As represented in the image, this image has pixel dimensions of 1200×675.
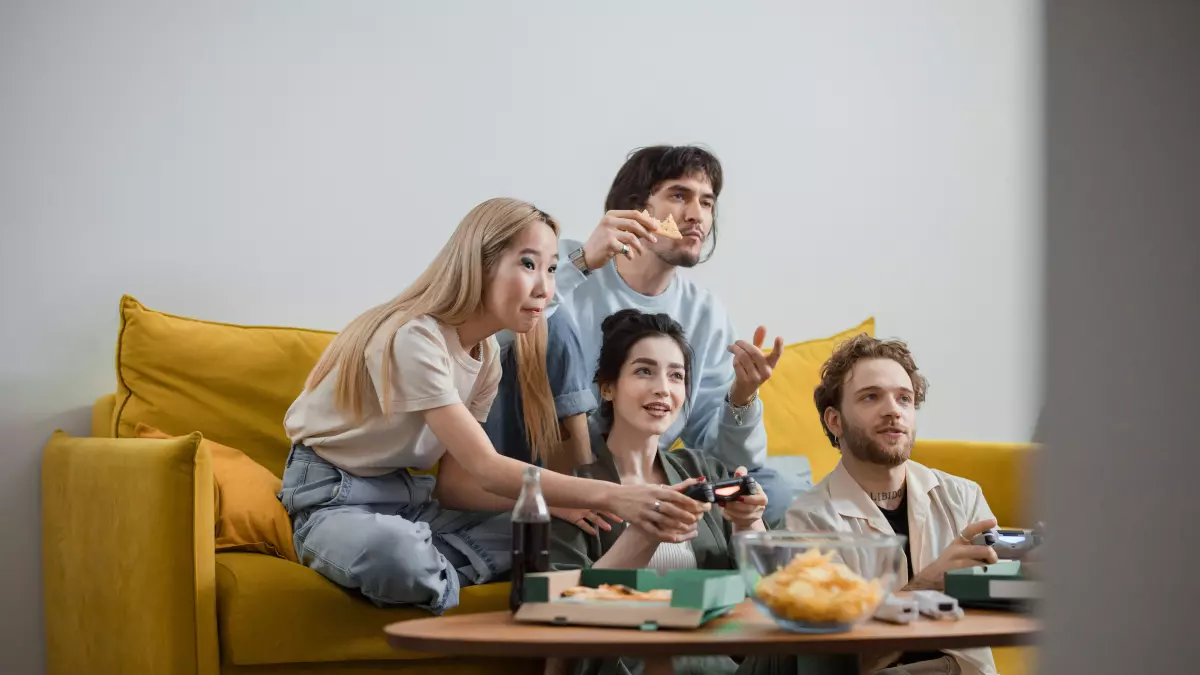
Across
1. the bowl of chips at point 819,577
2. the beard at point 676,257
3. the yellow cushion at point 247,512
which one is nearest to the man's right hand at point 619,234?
the beard at point 676,257

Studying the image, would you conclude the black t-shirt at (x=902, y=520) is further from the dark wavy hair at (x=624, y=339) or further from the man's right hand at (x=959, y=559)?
the dark wavy hair at (x=624, y=339)

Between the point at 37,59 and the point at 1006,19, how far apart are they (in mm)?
2889

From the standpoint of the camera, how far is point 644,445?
203cm

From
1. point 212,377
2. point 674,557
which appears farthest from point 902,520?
point 212,377

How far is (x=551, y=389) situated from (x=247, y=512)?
2.04 ft

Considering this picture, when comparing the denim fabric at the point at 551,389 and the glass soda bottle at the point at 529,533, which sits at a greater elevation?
the denim fabric at the point at 551,389

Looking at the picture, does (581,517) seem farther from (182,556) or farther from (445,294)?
(182,556)

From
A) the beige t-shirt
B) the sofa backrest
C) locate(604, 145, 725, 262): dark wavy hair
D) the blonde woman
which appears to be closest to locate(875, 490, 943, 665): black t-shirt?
the blonde woman

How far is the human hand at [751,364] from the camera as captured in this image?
210 centimetres

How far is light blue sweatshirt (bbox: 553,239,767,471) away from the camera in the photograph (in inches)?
88.9

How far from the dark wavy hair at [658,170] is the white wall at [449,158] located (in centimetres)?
36

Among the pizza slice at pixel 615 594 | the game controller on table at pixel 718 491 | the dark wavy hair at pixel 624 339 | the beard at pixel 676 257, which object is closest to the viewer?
the pizza slice at pixel 615 594

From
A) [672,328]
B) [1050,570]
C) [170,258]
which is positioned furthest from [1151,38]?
[170,258]

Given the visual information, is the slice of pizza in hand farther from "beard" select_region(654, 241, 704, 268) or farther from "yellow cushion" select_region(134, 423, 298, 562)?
"yellow cushion" select_region(134, 423, 298, 562)
